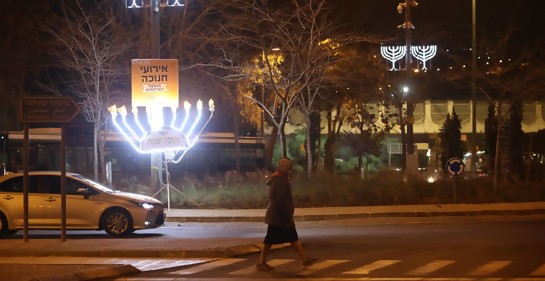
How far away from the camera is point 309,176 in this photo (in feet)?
95.6

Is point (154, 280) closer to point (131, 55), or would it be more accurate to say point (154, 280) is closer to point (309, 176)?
point (309, 176)

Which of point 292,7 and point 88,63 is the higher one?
point 292,7

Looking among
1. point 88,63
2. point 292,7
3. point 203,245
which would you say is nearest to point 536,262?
point 203,245

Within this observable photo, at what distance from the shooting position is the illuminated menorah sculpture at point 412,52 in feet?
129

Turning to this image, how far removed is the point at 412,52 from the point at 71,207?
83.9 ft

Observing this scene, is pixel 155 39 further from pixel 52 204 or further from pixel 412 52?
pixel 412 52

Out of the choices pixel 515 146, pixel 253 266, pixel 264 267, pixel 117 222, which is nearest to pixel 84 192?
pixel 117 222

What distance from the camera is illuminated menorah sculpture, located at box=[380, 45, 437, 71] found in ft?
129

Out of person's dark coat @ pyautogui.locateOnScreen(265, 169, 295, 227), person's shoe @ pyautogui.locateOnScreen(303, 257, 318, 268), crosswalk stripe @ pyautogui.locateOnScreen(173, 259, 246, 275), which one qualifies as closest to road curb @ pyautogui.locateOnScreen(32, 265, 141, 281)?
crosswalk stripe @ pyautogui.locateOnScreen(173, 259, 246, 275)

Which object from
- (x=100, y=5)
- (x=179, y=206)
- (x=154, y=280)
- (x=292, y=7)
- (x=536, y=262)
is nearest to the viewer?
(x=154, y=280)

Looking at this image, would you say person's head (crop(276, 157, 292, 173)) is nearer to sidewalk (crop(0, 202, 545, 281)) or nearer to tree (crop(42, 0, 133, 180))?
sidewalk (crop(0, 202, 545, 281))

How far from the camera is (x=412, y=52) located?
132 ft

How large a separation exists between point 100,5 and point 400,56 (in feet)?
48.7

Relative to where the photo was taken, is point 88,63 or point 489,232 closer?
point 489,232
